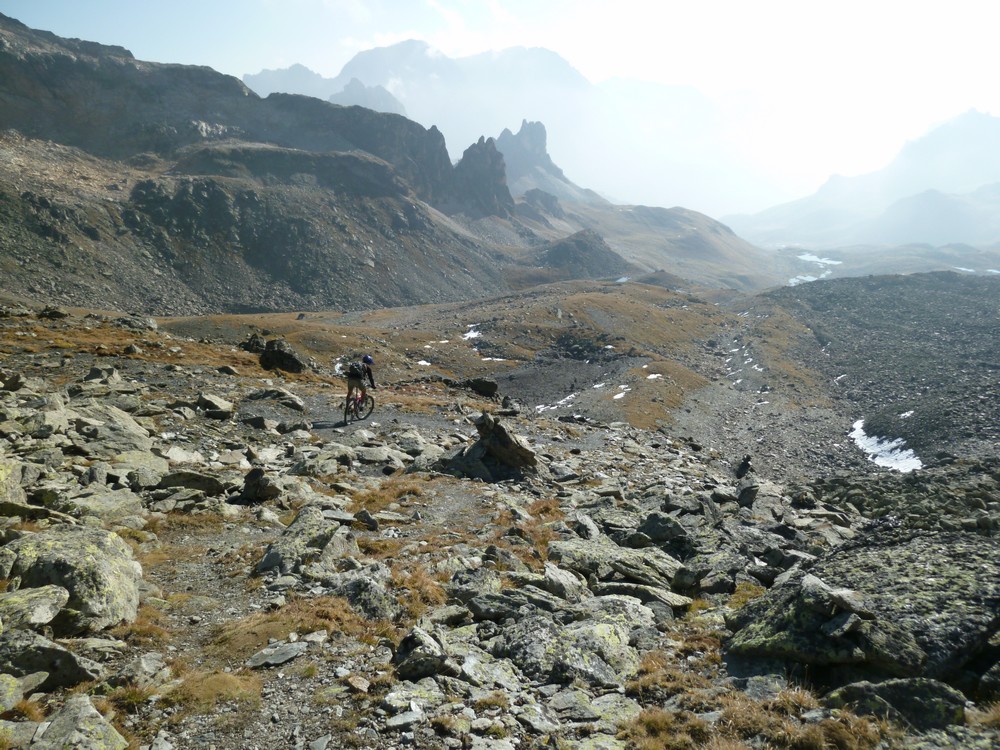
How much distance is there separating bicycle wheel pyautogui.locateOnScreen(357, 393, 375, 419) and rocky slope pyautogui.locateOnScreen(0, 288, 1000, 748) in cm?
832

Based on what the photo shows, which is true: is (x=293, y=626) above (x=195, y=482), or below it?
above

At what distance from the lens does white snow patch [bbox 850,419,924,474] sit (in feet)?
171

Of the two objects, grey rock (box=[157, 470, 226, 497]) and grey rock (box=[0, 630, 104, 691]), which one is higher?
grey rock (box=[0, 630, 104, 691])

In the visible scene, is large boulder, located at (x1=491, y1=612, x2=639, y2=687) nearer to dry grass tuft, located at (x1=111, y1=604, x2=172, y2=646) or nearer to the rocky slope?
the rocky slope

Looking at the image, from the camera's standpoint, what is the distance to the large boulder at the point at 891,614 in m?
8.06

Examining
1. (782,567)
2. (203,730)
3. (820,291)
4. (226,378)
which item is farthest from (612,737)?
(820,291)

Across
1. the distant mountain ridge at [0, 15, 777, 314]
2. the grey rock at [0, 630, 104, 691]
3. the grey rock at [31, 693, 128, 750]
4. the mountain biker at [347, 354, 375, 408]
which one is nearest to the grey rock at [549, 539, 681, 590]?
the grey rock at [31, 693, 128, 750]

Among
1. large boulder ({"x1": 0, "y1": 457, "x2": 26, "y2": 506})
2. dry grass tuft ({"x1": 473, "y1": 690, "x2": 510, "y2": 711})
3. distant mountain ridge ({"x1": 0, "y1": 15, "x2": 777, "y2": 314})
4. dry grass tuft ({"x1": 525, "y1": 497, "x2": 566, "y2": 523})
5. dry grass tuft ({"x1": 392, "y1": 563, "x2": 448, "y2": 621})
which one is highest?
distant mountain ridge ({"x1": 0, "y1": 15, "x2": 777, "y2": 314})

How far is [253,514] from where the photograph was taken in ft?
50.1

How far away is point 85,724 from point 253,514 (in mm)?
9534

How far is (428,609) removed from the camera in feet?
36.2

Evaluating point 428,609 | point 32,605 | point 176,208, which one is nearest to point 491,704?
point 428,609

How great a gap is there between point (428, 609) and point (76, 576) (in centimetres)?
641

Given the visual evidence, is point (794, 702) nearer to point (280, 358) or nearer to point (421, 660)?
point (421, 660)
